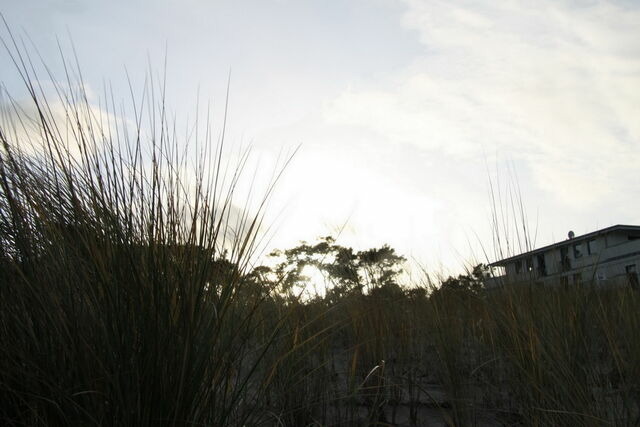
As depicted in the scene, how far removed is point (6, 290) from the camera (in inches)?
56.7

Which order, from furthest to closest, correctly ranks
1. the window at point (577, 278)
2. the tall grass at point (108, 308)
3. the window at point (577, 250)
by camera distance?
the window at point (577, 250), the window at point (577, 278), the tall grass at point (108, 308)

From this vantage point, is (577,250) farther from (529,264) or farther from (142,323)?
(142,323)

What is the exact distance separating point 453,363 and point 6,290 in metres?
1.95

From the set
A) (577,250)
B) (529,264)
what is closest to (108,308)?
(529,264)

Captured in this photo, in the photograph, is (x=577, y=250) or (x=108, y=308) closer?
(x=108, y=308)

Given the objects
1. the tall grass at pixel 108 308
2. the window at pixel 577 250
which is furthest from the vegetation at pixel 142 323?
the window at pixel 577 250

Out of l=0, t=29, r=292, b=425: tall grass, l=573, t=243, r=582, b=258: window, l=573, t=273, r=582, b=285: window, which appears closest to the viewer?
l=0, t=29, r=292, b=425: tall grass

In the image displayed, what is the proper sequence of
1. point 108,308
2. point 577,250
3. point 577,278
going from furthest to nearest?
point 577,250 → point 577,278 → point 108,308

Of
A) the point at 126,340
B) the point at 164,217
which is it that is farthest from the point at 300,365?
the point at 126,340

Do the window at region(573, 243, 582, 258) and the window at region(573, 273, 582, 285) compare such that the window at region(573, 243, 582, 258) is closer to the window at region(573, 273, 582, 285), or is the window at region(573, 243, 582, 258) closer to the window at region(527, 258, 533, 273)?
the window at region(573, 273, 582, 285)

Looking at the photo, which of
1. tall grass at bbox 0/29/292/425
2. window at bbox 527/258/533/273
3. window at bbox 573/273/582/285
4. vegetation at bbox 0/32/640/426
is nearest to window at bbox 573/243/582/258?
window at bbox 573/273/582/285

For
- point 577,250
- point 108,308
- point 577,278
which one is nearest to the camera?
point 108,308

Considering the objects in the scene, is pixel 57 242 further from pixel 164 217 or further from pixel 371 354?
pixel 371 354

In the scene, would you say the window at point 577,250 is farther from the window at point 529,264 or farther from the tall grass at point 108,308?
the tall grass at point 108,308
